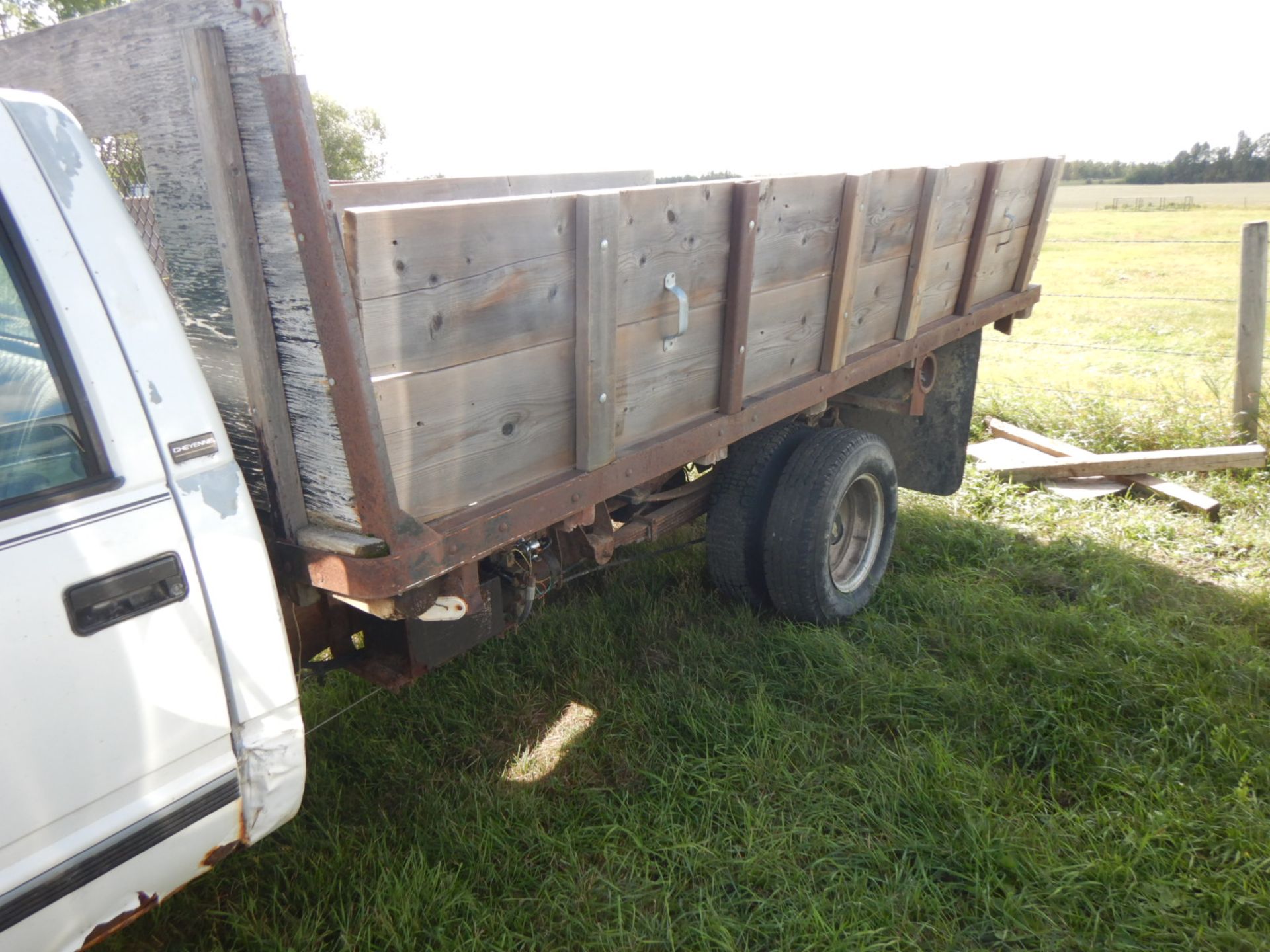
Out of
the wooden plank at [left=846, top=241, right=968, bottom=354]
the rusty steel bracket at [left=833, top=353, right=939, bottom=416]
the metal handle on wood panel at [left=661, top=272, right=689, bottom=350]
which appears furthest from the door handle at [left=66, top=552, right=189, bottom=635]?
the rusty steel bracket at [left=833, top=353, right=939, bottom=416]

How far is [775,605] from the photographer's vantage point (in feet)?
11.3

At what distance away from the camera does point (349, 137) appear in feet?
64.3

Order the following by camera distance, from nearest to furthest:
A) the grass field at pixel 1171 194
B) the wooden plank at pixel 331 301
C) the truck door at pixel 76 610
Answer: the truck door at pixel 76 610 → the wooden plank at pixel 331 301 → the grass field at pixel 1171 194

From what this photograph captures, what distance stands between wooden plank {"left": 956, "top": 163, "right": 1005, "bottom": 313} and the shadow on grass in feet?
4.88

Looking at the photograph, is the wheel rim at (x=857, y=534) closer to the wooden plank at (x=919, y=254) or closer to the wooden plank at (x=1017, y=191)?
the wooden plank at (x=919, y=254)

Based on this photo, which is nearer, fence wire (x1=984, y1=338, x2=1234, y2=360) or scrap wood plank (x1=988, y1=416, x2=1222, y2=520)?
scrap wood plank (x1=988, y1=416, x2=1222, y2=520)

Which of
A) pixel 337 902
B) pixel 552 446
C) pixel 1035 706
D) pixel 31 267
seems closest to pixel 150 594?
pixel 31 267

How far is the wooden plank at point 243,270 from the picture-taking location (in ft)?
5.11

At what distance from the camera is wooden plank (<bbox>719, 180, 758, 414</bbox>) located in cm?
249

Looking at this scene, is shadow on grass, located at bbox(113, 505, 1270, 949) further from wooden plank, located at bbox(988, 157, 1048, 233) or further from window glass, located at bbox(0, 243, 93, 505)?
wooden plank, located at bbox(988, 157, 1048, 233)

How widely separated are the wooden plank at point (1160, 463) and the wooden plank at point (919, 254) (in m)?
2.15

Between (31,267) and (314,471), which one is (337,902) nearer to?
(314,471)

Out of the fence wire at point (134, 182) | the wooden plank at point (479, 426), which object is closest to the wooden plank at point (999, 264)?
the wooden plank at point (479, 426)

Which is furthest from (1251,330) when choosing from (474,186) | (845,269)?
(474,186)
